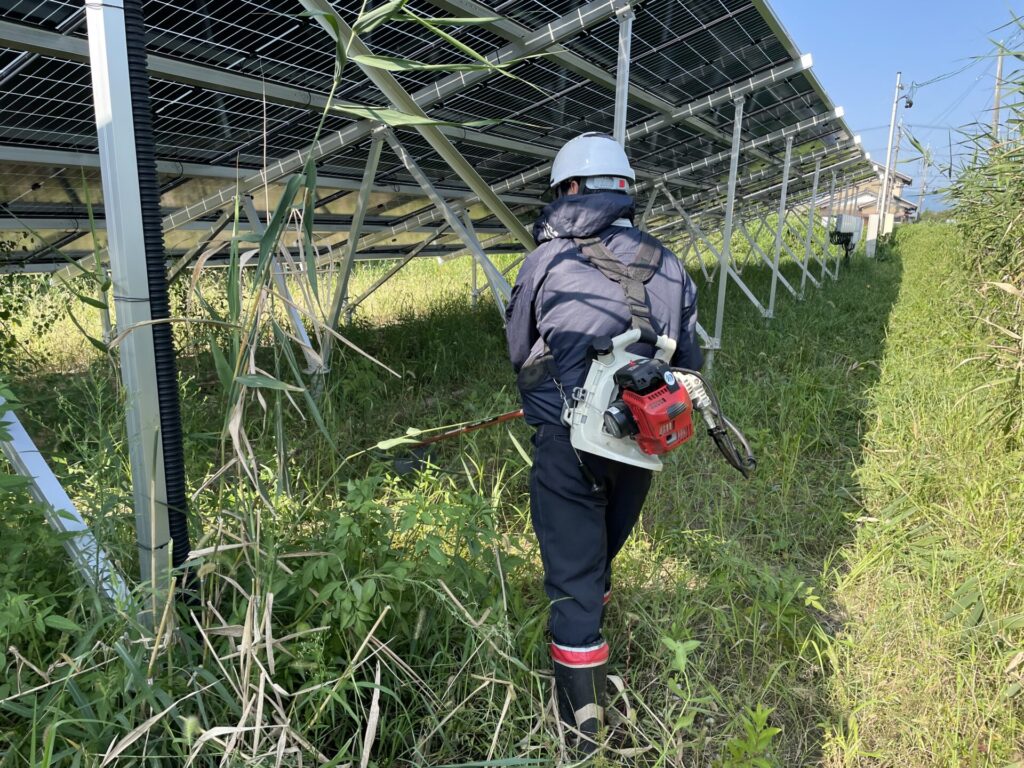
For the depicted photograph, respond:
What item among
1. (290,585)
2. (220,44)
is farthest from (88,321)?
(290,585)

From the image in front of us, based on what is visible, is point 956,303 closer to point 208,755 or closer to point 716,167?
point 716,167

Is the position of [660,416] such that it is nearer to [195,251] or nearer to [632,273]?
[632,273]

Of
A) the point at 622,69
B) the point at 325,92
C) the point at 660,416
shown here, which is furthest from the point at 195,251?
the point at 660,416

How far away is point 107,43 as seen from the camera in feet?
4.66

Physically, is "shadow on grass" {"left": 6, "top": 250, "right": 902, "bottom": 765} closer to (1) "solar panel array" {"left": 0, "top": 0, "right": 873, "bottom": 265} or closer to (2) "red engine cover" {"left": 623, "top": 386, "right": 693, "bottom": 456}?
(2) "red engine cover" {"left": 623, "top": 386, "right": 693, "bottom": 456}

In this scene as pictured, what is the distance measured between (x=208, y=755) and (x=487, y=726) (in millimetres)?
759

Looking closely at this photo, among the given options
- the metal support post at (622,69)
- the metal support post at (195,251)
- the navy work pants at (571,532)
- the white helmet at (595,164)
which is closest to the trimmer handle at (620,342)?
the navy work pants at (571,532)

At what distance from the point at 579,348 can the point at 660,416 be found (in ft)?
1.14

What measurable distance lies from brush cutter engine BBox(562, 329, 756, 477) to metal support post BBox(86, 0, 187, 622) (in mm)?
1080

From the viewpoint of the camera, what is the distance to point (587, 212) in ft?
6.63

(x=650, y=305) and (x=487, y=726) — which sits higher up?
(x=650, y=305)

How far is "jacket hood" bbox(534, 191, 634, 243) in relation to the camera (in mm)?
2016

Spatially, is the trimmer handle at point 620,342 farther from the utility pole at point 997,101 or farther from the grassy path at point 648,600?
the utility pole at point 997,101

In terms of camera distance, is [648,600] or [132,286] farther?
[648,600]
